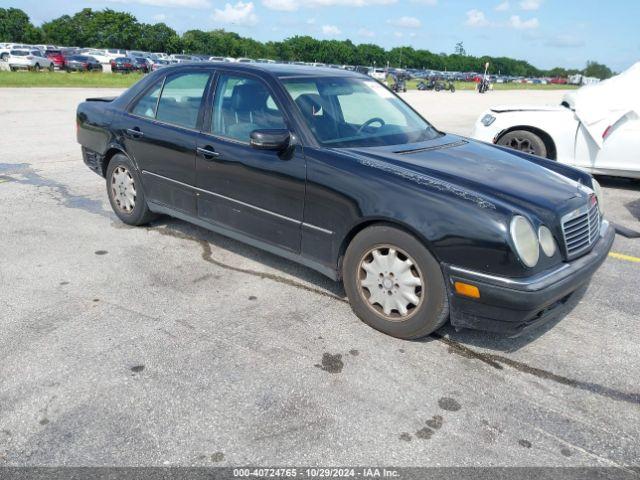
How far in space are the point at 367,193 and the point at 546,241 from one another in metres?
1.08

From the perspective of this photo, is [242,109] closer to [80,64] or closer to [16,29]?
[80,64]

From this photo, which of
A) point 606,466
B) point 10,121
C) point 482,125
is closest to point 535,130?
point 482,125

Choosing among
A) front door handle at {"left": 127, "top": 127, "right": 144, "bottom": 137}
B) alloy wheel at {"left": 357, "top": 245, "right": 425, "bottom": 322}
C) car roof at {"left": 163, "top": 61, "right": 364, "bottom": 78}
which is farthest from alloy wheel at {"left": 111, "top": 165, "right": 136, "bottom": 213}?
alloy wheel at {"left": 357, "top": 245, "right": 425, "bottom": 322}

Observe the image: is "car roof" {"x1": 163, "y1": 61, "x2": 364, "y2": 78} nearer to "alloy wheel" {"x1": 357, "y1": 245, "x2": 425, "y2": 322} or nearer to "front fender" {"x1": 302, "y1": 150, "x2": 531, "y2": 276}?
"front fender" {"x1": 302, "y1": 150, "x2": 531, "y2": 276}

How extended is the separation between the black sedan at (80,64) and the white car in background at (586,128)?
1724 inches

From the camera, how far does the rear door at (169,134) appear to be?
4480 millimetres

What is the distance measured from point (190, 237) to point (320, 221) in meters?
2.07

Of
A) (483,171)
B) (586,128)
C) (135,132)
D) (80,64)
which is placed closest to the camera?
(483,171)

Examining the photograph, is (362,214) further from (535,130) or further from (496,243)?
(535,130)

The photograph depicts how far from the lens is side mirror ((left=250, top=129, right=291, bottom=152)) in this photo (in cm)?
365

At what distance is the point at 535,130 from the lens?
7875mm

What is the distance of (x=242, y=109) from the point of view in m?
4.18

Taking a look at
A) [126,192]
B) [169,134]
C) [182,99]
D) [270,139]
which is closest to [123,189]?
[126,192]

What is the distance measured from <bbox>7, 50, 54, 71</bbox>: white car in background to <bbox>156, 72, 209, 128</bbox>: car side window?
4225cm
